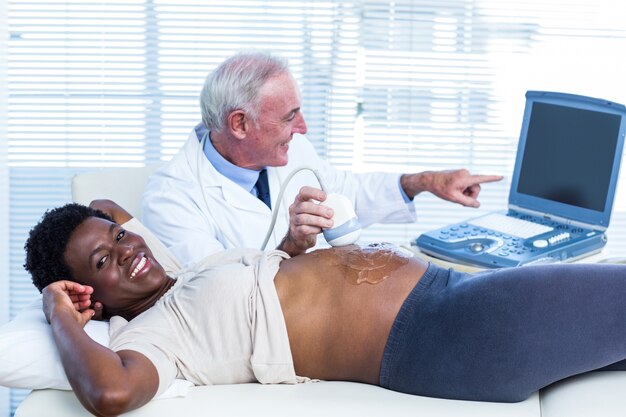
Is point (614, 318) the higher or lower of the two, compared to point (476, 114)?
lower

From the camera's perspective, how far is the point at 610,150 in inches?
88.4

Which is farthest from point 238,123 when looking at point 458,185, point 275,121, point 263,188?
point 458,185

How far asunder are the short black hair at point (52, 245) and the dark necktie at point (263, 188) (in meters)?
0.71

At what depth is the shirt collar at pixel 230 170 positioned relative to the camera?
8.30 ft

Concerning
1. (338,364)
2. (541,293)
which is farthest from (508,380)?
(338,364)

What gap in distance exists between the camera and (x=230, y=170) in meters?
2.53

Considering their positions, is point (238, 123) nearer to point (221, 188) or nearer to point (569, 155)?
point (221, 188)

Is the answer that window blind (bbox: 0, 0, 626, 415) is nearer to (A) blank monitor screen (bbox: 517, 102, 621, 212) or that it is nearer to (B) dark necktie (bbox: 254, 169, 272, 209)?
(B) dark necktie (bbox: 254, 169, 272, 209)

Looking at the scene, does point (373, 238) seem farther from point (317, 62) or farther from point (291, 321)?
point (291, 321)

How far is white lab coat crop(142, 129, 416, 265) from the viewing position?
2393 mm

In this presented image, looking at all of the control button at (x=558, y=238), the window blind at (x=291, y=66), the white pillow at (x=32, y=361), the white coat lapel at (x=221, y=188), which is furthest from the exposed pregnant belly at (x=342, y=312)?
the window blind at (x=291, y=66)

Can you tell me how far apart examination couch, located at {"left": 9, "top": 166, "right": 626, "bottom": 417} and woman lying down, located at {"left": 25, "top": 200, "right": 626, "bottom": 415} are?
0.11 feet

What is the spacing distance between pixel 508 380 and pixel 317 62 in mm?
2006

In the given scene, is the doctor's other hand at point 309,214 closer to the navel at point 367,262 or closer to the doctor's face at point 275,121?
the navel at point 367,262
